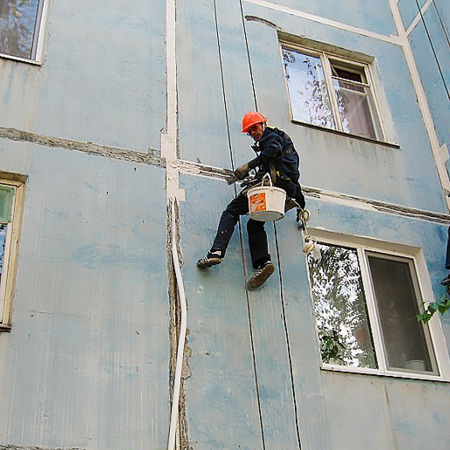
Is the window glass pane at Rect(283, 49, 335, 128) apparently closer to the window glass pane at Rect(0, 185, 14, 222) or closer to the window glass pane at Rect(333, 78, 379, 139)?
the window glass pane at Rect(333, 78, 379, 139)

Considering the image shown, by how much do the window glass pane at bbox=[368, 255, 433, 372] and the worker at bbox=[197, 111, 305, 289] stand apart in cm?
140

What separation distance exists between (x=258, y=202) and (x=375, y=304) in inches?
74.3

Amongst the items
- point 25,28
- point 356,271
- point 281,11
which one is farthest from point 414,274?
point 25,28

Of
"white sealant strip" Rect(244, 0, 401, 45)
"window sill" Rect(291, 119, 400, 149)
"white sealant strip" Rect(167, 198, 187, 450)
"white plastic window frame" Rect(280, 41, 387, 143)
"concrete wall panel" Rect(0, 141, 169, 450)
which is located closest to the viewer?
"concrete wall panel" Rect(0, 141, 169, 450)

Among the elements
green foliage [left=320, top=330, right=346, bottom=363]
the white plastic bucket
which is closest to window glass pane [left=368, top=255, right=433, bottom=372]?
green foliage [left=320, top=330, right=346, bottom=363]

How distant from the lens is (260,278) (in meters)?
6.24

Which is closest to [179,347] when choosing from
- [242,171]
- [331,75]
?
[242,171]

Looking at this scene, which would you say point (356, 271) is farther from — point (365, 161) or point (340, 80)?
point (340, 80)

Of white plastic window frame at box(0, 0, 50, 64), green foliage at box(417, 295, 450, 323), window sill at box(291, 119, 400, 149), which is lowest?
green foliage at box(417, 295, 450, 323)

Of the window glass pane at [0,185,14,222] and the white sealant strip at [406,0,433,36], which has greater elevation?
the white sealant strip at [406,0,433,36]

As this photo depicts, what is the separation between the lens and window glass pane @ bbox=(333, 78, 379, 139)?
28.4 ft

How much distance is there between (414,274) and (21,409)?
455cm

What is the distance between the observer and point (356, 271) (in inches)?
285

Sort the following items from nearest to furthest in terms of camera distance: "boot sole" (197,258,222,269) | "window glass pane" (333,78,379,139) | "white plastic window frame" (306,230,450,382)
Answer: "boot sole" (197,258,222,269) → "white plastic window frame" (306,230,450,382) → "window glass pane" (333,78,379,139)
